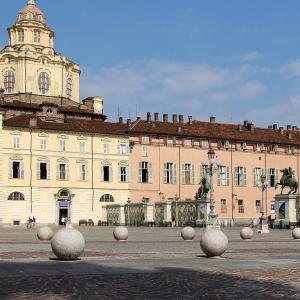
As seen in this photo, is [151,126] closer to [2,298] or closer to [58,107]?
[58,107]

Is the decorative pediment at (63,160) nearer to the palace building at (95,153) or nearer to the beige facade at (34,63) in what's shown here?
the palace building at (95,153)

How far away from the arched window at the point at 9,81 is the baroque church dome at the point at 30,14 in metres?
9.37

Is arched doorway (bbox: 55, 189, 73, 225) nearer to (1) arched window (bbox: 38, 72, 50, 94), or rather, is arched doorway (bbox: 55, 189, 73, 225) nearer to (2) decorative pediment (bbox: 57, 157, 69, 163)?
(2) decorative pediment (bbox: 57, 157, 69, 163)

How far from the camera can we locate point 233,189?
→ 8688 cm

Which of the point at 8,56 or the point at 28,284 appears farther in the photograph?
the point at 8,56

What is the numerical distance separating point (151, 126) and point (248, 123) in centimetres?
1678

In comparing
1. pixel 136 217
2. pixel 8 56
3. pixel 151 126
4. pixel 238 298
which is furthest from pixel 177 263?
pixel 8 56

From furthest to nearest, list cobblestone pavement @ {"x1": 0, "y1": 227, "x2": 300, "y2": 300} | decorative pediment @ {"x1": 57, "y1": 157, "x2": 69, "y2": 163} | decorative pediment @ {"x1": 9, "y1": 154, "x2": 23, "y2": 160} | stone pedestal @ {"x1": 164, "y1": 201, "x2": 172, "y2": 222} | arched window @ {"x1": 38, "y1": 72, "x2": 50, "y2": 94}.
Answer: arched window @ {"x1": 38, "y1": 72, "x2": 50, "y2": 94}, decorative pediment @ {"x1": 57, "y1": 157, "x2": 69, "y2": 163}, decorative pediment @ {"x1": 9, "y1": 154, "x2": 23, "y2": 160}, stone pedestal @ {"x1": 164, "y1": 201, "x2": 172, "y2": 222}, cobblestone pavement @ {"x1": 0, "y1": 227, "x2": 300, "y2": 300}

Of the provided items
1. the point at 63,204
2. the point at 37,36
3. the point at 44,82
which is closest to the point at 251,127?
the point at 44,82

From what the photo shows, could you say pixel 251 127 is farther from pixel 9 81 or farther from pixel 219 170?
pixel 9 81

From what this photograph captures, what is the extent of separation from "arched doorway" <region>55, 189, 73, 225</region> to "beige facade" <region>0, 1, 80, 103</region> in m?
20.0

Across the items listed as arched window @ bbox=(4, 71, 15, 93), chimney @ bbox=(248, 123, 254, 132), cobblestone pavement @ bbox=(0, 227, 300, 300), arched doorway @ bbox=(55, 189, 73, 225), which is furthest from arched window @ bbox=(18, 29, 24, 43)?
cobblestone pavement @ bbox=(0, 227, 300, 300)

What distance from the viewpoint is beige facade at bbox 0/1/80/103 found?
90812 mm

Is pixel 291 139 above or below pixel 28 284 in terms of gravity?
above
